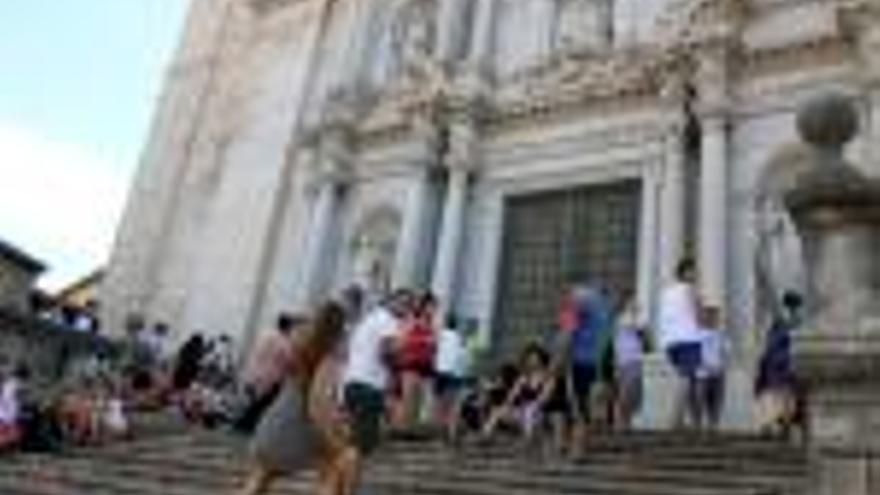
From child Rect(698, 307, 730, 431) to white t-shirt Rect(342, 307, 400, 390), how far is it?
314 centimetres

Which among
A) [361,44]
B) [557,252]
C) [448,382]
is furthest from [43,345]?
[361,44]

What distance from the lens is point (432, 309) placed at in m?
12.1

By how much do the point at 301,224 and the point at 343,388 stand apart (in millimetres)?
11047

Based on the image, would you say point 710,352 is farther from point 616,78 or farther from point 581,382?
point 616,78

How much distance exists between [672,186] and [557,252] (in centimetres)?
240

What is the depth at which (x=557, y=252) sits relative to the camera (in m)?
17.3

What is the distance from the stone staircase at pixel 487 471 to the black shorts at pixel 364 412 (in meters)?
0.59

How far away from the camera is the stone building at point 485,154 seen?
15164 millimetres

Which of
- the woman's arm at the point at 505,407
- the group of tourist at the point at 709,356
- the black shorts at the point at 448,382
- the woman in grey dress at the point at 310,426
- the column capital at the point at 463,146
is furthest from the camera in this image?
the column capital at the point at 463,146

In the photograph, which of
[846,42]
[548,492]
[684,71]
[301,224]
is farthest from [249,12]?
[548,492]

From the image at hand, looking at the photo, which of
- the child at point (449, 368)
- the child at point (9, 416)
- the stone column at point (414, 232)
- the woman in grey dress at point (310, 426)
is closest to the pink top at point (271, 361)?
the woman in grey dress at point (310, 426)

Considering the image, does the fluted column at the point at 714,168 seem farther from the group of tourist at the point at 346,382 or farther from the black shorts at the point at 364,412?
the black shorts at the point at 364,412

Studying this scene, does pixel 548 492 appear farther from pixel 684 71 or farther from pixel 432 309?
pixel 684 71

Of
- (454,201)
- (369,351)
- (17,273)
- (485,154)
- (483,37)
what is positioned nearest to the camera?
(369,351)
